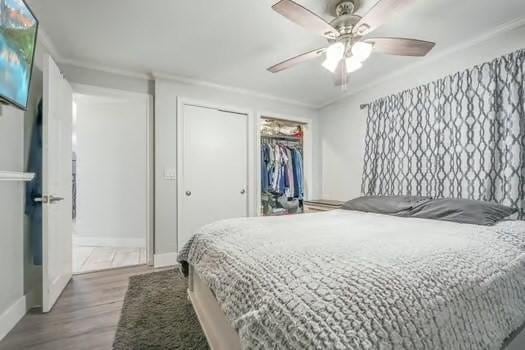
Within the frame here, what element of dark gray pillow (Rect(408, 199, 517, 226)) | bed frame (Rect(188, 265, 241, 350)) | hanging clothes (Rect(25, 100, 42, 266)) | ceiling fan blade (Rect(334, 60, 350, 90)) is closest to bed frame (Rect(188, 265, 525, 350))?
bed frame (Rect(188, 265, 241, 350))

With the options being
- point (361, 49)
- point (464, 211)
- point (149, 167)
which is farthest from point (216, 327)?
point (149, 167)

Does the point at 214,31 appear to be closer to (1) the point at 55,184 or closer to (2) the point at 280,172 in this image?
(1) the point at 55,184

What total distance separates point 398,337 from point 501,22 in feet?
8.42

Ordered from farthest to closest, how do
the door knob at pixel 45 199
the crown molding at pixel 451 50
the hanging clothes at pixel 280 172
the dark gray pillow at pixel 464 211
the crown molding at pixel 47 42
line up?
the hanging clothes at pixel 280 172, the crown molding at pixel 47 42, the crown molding at pixel 451 50, the door knob at pixel 45 199, the dark gray pillow at pixel 464 211

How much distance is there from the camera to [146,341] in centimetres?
140

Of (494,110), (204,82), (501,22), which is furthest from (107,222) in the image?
(501,22)

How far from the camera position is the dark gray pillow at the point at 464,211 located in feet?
5.38

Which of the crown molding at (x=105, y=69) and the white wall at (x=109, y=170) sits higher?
the crown molding at (x=105, y=69)

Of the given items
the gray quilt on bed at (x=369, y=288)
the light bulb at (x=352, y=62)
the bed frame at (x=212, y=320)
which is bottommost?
the bed frame at (x=212, y=320)

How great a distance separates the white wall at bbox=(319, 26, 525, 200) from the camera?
6.54ft

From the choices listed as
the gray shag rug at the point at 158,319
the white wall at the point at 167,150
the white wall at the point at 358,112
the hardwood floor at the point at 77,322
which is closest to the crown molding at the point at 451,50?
the white wall at the point at 358,112

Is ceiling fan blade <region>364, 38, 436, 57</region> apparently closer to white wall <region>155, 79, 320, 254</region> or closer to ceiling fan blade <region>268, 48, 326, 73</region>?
ceiling fan blade <region>268, 48, 326, 73</region>

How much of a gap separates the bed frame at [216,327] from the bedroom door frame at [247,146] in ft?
4.56

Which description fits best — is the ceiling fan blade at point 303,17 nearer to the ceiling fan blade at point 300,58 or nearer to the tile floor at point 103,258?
the ceiling fan blade at point 300,58
